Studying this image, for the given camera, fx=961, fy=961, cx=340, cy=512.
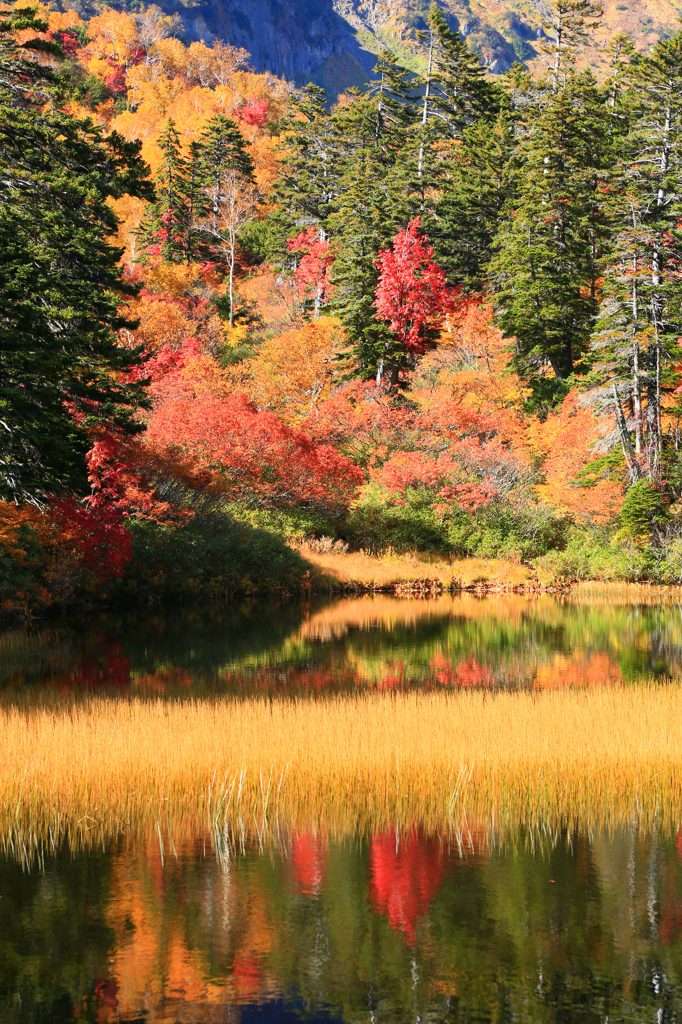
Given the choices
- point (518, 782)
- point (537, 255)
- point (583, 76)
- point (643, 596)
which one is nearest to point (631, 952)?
point (518, 782)

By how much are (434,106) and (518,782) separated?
227 ft

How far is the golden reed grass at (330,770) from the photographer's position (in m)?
10.5

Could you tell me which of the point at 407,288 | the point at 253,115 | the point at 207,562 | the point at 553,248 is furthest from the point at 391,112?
the point at 207,562

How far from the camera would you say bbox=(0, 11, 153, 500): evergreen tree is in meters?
19.4

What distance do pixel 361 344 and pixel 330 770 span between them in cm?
4390

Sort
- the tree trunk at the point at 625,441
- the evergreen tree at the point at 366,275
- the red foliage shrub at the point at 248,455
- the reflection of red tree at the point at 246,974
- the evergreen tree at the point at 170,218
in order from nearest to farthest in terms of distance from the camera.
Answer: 1. the reflection of red tree at the point at 246,974
2. the red foliage shrub at the point at 248,455
3. the tree trunk at the point at 625,441
4. the evergreen tree at the point at 366,275
5. the evergreen tree at the point at 170,218

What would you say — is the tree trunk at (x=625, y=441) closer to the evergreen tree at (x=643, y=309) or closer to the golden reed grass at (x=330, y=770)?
the evergreen tree at (x=643, y=309)

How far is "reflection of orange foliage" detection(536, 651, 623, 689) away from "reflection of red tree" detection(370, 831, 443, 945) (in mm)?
9496

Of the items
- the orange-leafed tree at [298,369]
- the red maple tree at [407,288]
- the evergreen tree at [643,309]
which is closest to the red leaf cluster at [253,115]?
the orange-leafed tree at [298,369]

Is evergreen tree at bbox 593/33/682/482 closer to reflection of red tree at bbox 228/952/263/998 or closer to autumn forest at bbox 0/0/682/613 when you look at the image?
autumn forest at bbox 0/0/682/613

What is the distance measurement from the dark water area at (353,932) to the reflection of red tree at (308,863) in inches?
0.9

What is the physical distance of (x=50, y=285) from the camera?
2156 centimetres

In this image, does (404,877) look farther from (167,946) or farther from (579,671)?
(579,671)

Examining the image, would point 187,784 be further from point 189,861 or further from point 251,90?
point 251,90
